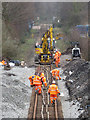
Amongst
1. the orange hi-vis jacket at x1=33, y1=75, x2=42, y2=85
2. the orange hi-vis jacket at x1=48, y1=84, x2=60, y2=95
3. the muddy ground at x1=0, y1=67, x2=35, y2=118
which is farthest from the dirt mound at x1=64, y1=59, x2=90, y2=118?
the muddy ground at x1=0, y1=67, x2=35, y2=118

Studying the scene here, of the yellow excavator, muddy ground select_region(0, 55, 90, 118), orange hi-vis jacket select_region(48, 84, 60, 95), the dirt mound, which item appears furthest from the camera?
the yellow excavator

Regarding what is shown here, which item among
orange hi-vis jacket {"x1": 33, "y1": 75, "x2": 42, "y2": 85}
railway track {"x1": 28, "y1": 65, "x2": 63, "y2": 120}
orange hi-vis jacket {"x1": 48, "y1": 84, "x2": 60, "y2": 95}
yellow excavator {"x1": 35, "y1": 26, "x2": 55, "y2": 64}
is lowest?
railway track {"x1": 28, "y1": 65, "x2": 63, "y2": 120}

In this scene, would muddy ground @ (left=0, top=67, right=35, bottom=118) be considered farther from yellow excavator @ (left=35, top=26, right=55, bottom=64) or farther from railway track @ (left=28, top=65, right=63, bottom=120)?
yellow excavator @ (left=35, top=26, right=55, bottom=64)

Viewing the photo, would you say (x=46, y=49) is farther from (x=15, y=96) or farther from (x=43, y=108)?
(x=43, y=108)

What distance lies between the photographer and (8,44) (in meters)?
35.6

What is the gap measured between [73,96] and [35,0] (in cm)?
4475

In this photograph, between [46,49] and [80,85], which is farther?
[46,49]

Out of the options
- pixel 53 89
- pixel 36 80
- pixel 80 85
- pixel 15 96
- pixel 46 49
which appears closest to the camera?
pixel 53 89

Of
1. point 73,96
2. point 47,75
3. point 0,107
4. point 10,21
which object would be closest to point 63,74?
point 47,75

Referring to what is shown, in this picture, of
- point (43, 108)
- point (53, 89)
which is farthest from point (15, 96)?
point (53, 89)

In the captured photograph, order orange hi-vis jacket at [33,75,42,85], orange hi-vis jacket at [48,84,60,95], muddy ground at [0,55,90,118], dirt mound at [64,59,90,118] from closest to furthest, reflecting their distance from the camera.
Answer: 1. muddy ground at [0,55,90,118]
2. orange hi-vis jacket at [48,84,60,95]
3. dirt mound at [64,59,90,118]
4. orange hi-vis jacket at [33,75,42,85]

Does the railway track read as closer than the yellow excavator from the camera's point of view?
Yes

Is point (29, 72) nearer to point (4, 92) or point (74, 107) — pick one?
point (4, 92)

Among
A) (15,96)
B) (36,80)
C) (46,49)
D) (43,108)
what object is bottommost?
(43,108)
